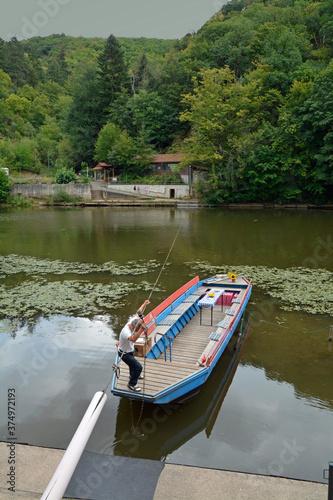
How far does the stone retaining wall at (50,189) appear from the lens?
52125mm

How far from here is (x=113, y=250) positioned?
21.9 m

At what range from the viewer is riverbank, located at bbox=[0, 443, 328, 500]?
4781 mm

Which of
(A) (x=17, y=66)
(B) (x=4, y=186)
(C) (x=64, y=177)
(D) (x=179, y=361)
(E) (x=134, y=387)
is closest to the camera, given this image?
(E) (x=134, y=387)

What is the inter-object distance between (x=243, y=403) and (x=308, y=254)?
47.7 ft

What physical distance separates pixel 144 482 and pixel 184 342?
4.27 m

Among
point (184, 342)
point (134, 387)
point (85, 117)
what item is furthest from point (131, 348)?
point (85, 117)

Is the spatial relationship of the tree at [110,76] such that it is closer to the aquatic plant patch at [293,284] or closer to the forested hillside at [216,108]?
the forested hillside at [216,108]

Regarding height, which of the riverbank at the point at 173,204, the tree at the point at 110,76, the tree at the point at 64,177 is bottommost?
the riverbank at the point at 173,204

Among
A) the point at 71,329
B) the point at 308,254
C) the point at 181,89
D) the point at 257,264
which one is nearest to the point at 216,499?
the point at 71,329

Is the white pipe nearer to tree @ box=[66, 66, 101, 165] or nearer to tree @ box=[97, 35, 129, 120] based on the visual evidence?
tree @ box=[66, 66, 101, 165]

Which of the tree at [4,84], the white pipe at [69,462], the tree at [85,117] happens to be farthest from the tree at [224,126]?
the tree at [4,84]

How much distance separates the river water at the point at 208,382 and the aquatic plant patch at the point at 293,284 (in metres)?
0.08

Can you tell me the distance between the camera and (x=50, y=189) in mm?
52375

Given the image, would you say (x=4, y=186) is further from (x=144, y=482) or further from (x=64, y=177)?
(x=144, y=482)
